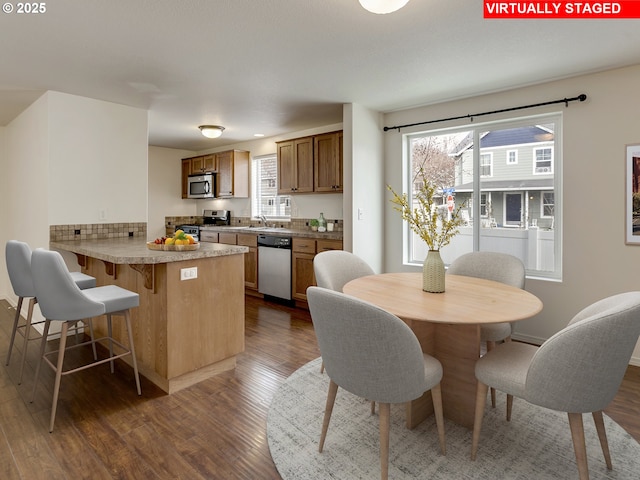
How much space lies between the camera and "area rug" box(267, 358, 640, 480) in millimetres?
1700

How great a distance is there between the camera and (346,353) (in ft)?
5.04

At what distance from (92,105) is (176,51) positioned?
1.67 m

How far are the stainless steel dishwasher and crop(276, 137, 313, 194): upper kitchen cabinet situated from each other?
0.77m

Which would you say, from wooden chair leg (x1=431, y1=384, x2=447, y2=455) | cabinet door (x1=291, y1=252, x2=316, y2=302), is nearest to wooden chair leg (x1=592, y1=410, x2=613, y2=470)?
wooden chair leg (x1=431, y1=384, x2=447, y2=455)

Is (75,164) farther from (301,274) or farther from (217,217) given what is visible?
(217,217)

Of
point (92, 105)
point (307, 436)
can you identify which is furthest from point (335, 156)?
point (307, 436)

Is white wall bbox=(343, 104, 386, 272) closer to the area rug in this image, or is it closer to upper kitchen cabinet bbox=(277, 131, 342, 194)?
upper kitchen cabinet bbox=(277, 131, 342, 194)

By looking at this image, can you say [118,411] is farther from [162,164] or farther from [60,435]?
[162,164]

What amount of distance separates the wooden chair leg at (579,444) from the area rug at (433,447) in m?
0.26

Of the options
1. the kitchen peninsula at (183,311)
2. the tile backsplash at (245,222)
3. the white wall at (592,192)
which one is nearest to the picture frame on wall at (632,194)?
the white wall at (592,192)

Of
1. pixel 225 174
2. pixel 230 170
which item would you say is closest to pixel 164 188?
pixel 225 174

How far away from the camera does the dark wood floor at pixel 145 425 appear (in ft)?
5.70

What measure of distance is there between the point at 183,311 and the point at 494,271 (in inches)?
89.0

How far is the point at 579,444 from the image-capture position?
1.47 m
